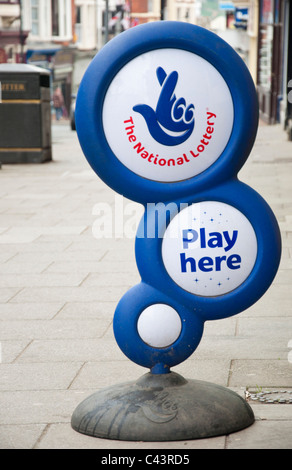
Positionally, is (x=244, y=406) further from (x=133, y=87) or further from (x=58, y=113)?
(x=58, y=113)

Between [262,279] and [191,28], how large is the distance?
1185 mm

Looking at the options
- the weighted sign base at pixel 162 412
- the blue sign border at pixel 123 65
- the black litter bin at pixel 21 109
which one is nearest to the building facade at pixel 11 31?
the black litter bin at pixel 21 109

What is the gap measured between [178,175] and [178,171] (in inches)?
0.8

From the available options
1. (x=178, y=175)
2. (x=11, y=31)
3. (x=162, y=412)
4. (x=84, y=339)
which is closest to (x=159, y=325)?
(x=162, y=412)

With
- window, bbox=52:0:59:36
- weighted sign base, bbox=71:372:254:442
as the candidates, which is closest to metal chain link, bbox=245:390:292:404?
weighted sign base, bbox=71:372:254:442

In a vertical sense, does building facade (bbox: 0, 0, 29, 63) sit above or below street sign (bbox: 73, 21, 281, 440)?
below

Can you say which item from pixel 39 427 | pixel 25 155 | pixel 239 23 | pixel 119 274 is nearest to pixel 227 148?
pixel 39 427

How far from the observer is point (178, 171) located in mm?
3951

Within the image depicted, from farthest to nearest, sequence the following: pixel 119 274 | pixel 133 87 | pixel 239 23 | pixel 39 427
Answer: pixel 239 23 < pixel 119 274 < pixel 39 427 < pixel 133 87

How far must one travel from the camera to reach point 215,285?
4.01 metres

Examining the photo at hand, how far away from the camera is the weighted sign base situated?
3.91m

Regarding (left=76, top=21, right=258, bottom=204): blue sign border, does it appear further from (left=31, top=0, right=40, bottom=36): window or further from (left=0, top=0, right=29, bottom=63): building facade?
(left=31, top=0, right=40, bottom=36): window

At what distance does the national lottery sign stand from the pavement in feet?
1.81

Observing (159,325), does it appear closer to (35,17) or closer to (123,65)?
(123,65)
